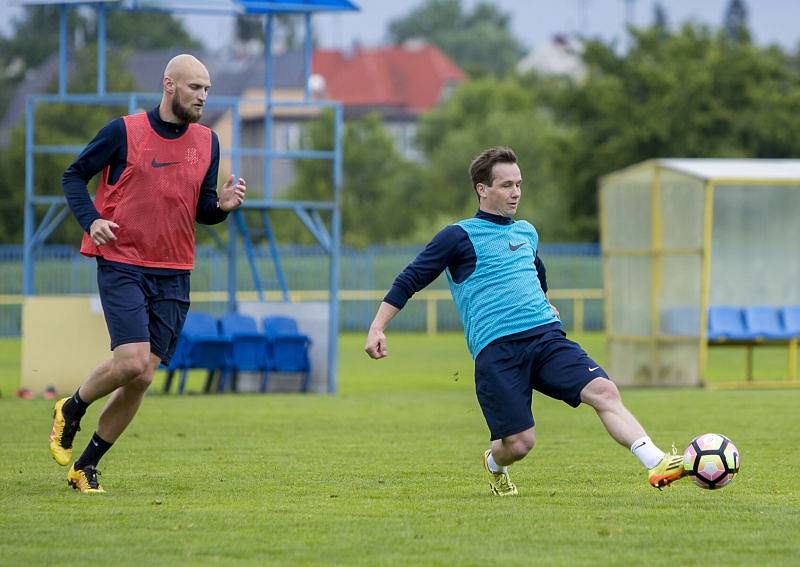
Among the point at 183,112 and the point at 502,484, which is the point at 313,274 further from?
the point at 502,484

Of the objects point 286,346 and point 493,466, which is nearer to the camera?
point 493,466

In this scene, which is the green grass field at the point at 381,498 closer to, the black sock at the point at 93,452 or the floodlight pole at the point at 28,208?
the black sock at the point at 93,452

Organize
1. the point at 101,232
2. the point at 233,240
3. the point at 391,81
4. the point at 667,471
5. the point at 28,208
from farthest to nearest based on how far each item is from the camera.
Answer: the point at 391,81 → the point at 233,240 → the point at 28,208 → the point at 101,232 → the point at 667,471

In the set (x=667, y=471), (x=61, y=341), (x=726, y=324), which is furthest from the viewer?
(x=726, y=324)

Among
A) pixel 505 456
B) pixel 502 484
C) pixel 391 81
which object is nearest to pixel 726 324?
pixel 502 484

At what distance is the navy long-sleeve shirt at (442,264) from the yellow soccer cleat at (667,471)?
3.35ft

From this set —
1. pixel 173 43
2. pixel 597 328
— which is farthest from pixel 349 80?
pixel 597 328

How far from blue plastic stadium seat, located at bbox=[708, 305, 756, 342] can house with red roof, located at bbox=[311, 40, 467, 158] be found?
88137 millimetres

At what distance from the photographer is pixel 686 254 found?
2167cm

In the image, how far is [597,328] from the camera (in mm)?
41094

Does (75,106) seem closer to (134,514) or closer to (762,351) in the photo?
(762,351)

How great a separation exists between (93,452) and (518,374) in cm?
240

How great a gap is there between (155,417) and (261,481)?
5.96m

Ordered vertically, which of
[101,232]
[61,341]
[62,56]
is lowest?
[61,341]
